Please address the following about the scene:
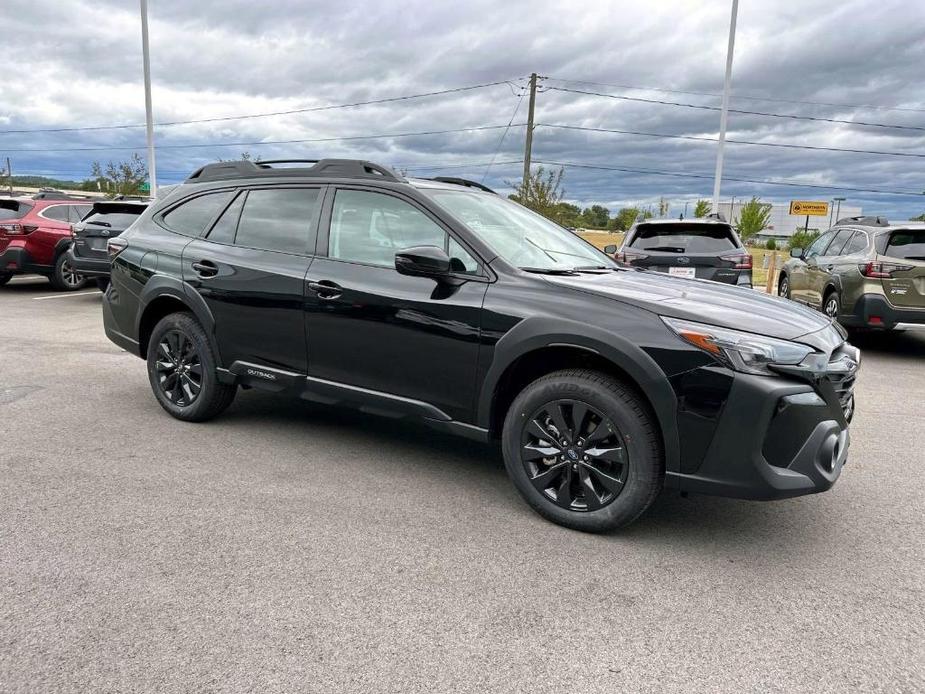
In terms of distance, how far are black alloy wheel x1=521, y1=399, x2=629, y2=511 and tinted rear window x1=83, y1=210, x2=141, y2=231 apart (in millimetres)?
9923

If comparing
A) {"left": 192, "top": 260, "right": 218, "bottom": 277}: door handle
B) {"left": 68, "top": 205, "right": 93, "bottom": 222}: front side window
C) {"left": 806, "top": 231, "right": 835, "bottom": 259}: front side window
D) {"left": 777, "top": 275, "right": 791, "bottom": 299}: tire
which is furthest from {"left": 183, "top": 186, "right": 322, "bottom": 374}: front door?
{"left": 68, "top": 205, "right": 93, "bottom": 222}: front side window

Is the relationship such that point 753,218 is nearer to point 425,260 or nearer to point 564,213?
point 564,213

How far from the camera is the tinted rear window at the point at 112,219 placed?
11.3 meters

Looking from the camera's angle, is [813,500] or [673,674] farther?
[813,500]

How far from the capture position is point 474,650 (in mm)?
2449

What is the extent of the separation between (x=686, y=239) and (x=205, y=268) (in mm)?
6087

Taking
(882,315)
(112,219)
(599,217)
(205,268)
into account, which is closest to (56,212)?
(112,219)

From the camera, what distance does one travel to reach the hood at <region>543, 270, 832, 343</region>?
3178 millimetres

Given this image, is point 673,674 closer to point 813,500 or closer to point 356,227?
point 813,500

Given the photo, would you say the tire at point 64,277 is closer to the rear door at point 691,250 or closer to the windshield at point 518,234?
the rear door at point 691,250

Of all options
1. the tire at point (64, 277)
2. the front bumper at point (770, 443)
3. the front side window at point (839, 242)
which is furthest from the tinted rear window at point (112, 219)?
the front bumper at point (770, 443)

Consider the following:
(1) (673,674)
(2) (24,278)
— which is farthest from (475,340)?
(2) (24,278)

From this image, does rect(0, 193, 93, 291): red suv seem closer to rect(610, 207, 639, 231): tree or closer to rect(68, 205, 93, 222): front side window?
rect(68, 205, 93, 222): front side window

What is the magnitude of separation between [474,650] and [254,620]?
804 millimetres
